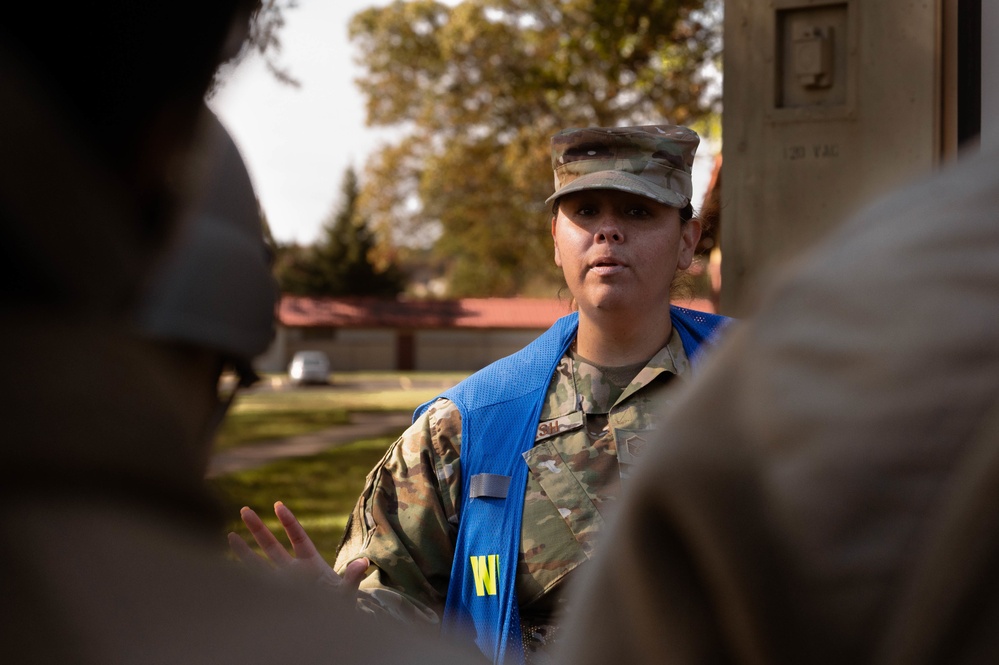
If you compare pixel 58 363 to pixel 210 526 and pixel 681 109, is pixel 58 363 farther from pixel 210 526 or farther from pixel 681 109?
pixel 681 109

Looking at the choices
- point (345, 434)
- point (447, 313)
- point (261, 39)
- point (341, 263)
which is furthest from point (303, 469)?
point (341, 263)

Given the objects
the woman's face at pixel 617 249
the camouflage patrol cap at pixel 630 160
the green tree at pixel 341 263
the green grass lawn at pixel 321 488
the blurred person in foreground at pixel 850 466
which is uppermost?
the green tree at pixel 341 263

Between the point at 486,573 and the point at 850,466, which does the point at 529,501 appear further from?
the point at 850,466

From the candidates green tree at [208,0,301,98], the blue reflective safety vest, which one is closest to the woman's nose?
the blue reflective safety vest

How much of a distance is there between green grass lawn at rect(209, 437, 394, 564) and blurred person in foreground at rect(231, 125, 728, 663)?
11.1 feet

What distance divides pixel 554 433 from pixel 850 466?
2.40 metres

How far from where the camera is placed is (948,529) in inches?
14.6

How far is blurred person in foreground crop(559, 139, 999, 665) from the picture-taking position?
0.37 meters

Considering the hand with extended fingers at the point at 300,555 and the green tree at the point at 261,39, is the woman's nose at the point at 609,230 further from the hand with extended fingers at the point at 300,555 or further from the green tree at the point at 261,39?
the green tree at the point at 261,39

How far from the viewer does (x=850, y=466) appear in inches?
14.9

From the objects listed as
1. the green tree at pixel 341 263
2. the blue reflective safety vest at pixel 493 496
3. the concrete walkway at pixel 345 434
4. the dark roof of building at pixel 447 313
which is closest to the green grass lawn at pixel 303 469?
the concrete walkway at pixel 345 434

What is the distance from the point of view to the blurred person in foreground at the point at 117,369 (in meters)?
0.43

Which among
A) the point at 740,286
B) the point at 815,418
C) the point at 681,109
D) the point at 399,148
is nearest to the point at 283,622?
the point at 815,418

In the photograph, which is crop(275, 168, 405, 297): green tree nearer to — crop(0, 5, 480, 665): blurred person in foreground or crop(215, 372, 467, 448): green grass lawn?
crop(215, 372, 467, 448): green grass lawn
